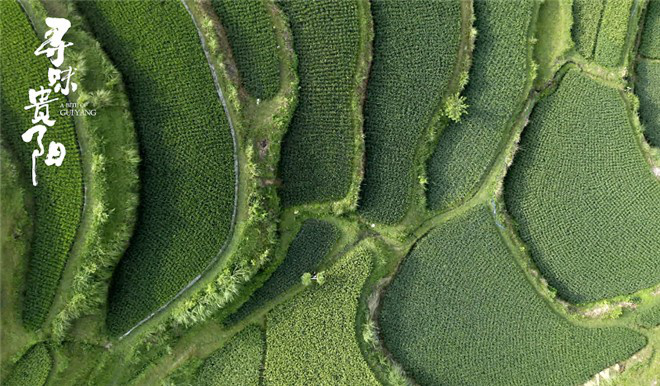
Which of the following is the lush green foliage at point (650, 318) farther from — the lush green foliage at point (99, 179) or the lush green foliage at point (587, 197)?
the lush green foliage at point (99, 179)

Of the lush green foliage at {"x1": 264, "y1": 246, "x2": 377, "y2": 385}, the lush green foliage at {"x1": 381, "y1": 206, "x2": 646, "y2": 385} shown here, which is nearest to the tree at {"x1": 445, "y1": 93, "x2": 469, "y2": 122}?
the lush green foliage at {"x1": 381, "y1": 206, "x2": 646, "y2": 385}

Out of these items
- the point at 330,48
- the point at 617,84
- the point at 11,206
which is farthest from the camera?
the point at 617,84

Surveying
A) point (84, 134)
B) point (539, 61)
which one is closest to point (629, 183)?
point (539, 61)

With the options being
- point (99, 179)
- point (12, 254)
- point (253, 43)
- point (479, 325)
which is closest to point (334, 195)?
point (253, 43)

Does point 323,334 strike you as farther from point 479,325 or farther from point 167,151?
point 167,151

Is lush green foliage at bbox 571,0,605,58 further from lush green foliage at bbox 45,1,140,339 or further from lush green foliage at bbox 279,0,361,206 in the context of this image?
lush green foliage at bbox 45,1,140,339

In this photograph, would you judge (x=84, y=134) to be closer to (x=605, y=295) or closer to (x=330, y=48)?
(x=330, y=48)
